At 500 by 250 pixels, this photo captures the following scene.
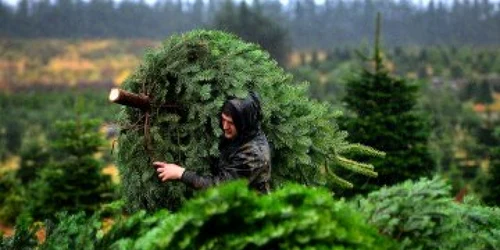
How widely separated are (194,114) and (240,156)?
764 mm

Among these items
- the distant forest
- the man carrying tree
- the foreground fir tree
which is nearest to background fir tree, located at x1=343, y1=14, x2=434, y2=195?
the man carrying tree

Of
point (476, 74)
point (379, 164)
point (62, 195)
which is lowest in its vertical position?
point (476, 74)

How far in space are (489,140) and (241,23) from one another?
2328cm

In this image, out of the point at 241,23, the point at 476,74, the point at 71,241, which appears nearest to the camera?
the point at 71,241

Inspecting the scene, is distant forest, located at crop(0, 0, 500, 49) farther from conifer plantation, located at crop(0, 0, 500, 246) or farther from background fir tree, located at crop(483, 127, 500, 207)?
conifer plantation, located at crop(0, 0, 500, 246)

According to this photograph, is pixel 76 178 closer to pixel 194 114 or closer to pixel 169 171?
pixel 194 114

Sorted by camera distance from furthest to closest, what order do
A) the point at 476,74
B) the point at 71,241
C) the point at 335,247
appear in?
the point at 476,74 < the point at 71,241 < the point at 335,247

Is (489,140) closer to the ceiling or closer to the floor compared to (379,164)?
closer to the floor

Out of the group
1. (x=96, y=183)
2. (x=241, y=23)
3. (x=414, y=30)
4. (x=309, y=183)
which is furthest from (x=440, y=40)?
(x=309, y=183)

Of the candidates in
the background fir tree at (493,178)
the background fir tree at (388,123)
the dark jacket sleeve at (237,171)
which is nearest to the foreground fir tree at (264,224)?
the dark jacket sleeve at (237,171)

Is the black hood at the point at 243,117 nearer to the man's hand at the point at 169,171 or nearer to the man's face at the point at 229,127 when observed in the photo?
the man's face at the point at 229,127

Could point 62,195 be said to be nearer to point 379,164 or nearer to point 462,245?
point 379,164

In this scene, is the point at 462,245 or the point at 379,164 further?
the point at 379,164

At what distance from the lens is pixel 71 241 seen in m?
3.84
